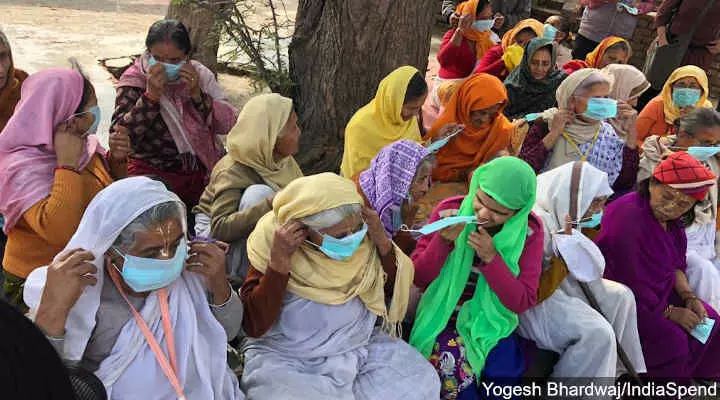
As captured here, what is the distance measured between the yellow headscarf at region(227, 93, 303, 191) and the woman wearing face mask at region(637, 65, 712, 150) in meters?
2.85

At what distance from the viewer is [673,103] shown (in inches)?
180

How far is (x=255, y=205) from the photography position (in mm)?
2971

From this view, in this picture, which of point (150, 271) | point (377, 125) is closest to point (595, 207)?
point (377, 125)

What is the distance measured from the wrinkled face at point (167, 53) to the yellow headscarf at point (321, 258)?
4.47ft

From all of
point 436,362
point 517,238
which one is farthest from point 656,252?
point 436,362

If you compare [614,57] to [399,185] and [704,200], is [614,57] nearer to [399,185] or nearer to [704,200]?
[704,200]

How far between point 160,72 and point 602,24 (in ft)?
16.9

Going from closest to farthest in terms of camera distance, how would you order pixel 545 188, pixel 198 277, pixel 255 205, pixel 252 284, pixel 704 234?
pixel 198 277, pixel 252 284, pixel 255 205, pixel 545 188, pixel 704 234

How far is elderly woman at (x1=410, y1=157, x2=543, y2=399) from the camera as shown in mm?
2746

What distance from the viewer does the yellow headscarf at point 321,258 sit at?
2.46 meters

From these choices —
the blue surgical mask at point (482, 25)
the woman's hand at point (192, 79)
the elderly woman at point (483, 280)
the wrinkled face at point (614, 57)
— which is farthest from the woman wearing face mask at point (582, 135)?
the woman's hand at point (192, 79)

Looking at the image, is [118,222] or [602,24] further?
[602,24]

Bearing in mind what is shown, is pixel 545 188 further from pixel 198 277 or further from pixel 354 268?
pixel 198 277

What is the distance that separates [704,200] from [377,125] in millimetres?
2128
